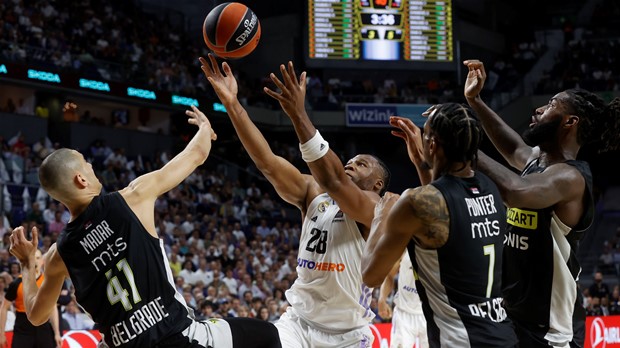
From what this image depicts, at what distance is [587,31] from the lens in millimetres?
28219

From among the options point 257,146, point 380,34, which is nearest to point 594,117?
point 257,146

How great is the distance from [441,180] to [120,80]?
1849cm

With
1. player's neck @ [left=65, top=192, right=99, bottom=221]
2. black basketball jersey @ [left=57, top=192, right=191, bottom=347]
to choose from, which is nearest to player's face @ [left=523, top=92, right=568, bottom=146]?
black basketball jersey @ [left=57, top=192, right=191, bottom=347]

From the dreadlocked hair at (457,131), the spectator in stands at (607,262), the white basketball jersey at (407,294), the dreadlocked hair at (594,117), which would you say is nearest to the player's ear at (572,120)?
the dreadlocked hair at (594,117)

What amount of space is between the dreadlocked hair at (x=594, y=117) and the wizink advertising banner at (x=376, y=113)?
18506 mm

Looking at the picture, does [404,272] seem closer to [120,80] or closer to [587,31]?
[120,80]

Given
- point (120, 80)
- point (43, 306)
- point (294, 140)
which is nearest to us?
point (43, 306)

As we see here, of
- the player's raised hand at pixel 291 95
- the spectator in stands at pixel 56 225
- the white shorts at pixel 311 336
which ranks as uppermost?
the player's raised hand at pixel 291 95

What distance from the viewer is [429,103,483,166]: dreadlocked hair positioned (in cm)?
354

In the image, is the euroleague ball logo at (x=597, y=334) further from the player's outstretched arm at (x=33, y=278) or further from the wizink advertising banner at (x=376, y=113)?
the player's outstretched arm at (x=33, y=278)

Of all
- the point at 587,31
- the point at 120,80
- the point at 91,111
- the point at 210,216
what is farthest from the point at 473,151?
the point at 587,31

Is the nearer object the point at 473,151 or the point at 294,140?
the point at 473,151

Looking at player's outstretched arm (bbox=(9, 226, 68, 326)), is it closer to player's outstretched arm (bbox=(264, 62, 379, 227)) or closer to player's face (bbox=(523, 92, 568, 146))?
player's outstretched arm (bbox=(264, 62, 379, 227))

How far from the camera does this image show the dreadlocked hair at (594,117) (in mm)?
4359
